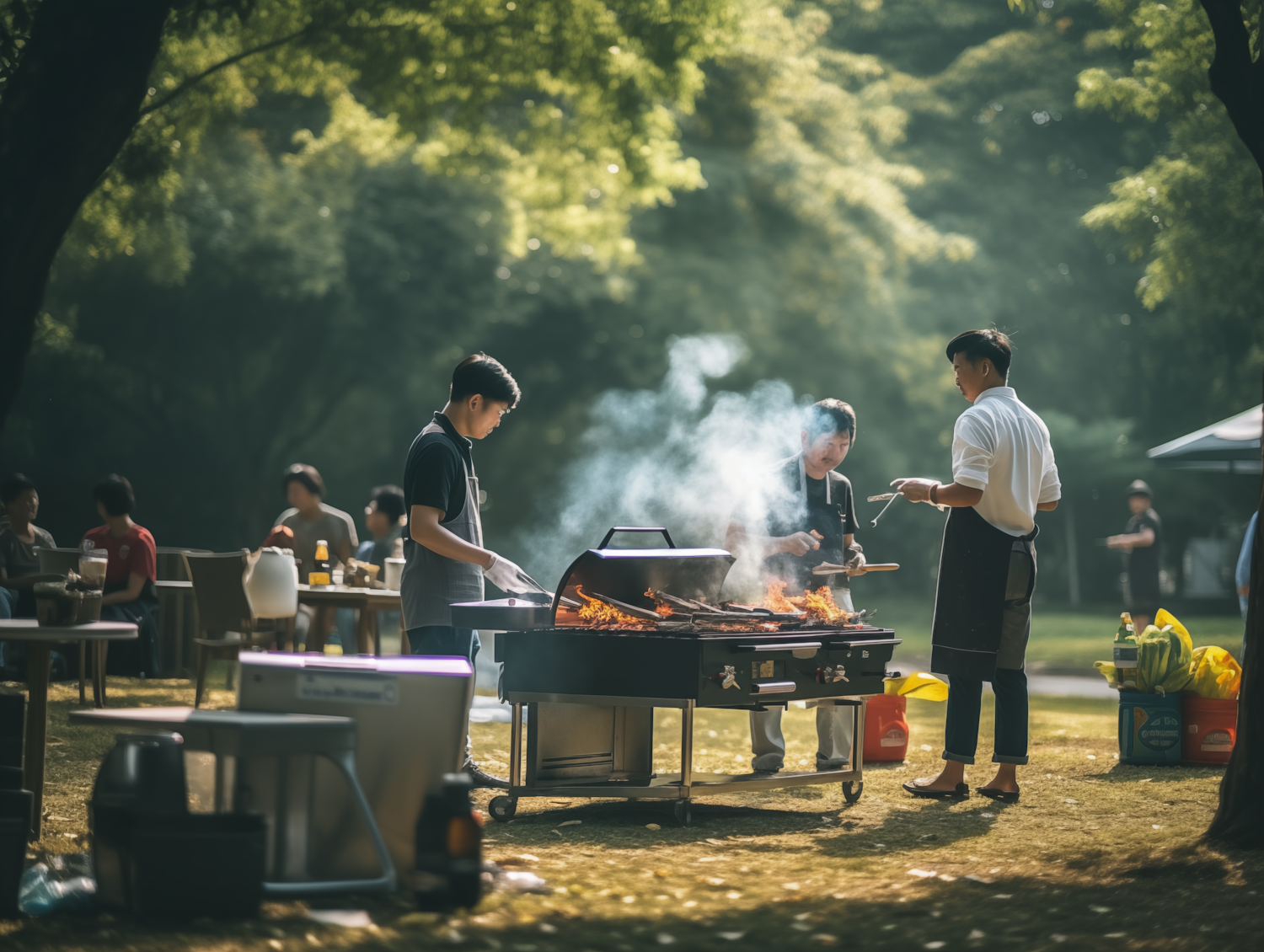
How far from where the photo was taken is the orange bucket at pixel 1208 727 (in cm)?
792

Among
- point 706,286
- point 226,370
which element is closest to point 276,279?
point 226,370

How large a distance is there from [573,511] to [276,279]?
12376 millimetres

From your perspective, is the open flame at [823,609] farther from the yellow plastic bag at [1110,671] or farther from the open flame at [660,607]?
the yellow plastic bag at [1110,671]

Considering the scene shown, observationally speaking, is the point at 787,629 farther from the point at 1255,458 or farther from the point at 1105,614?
the point at 1105,614

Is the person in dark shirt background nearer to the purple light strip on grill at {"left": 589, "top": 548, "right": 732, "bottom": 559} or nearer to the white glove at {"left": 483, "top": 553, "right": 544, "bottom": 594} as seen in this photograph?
the purple light strip on grill at {"left": 589, "top": 548, "right": 732, "bottom": 559}

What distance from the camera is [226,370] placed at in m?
25.4

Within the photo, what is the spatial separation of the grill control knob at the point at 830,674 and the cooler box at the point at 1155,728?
2477 mm

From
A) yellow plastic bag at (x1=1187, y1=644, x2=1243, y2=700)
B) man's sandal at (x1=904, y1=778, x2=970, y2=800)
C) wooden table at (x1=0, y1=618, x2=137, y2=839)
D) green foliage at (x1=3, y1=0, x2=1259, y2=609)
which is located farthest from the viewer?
green foliage at (x1=3, y1=0, x2=1259, y2=609)

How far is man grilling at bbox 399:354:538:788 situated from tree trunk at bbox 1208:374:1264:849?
10.2 feet

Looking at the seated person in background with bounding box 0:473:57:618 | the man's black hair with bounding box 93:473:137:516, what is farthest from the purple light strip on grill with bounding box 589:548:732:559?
the seated person in background with bounding box 0:473:57:618

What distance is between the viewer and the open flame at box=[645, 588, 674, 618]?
620 centimetres

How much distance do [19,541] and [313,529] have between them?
7.18ft

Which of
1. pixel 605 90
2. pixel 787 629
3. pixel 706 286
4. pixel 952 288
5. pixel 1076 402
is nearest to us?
pixel 787 629

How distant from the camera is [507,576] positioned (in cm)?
613
